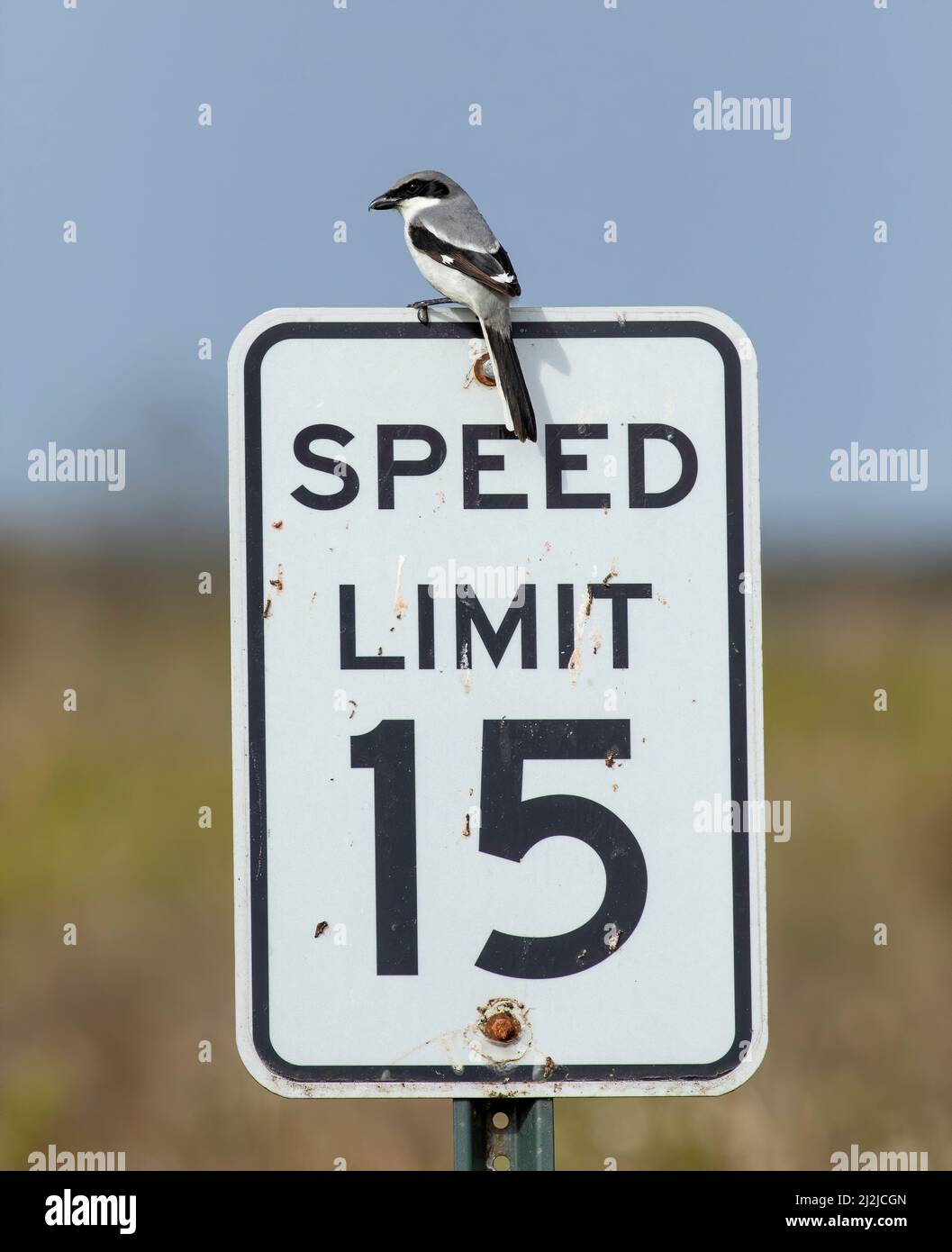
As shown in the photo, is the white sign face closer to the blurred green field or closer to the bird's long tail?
the bird's long tail

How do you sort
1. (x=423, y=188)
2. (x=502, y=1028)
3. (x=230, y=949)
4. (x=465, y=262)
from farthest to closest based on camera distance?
1. (x=230, y=949)
2. (x=423, y=188)
3. (x=465, y=262)
4. (x=502, y=1028)

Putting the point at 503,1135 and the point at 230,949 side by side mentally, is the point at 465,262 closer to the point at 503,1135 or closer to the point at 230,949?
the point at 503,1135

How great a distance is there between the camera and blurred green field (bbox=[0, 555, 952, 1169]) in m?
5.35

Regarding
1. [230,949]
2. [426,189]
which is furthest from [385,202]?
[230,949]

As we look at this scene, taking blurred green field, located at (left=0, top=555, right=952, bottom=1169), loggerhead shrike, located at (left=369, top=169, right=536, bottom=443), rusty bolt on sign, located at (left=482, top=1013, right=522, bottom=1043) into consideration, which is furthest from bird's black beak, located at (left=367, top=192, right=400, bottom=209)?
rusty bolt on sign, located at (left=482, top=1013, right=522, bottom=1043)

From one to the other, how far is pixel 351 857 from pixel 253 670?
31 centimetres

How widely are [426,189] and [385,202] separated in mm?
184

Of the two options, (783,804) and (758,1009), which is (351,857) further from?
(783,804)

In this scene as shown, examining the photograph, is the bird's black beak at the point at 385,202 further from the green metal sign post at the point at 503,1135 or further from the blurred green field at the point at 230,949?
the green metal sign post at the point at 503,1135

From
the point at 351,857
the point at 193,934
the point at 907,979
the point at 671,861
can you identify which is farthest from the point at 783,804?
the point at 193,934

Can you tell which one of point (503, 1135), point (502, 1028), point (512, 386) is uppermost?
point (512, 386)

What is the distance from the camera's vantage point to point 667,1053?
6.12ft

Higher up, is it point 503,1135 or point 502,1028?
point 502,1028

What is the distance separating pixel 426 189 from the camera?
2883 millimetres
